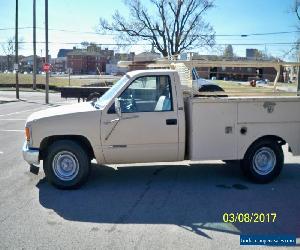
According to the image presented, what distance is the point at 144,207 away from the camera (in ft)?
18.6

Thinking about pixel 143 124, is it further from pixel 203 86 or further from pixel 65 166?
pixel 203 86

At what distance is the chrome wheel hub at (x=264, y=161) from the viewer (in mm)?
6887

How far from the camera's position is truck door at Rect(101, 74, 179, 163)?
21.0ft

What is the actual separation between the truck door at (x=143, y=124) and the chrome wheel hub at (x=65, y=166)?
1.76 feet

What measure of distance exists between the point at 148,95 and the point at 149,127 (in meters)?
0.54

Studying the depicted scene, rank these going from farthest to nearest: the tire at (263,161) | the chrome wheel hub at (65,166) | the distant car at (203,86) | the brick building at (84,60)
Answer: the brick building at (84,60) → the distant car at (203,86) → the tire at (263,161) → the chrome wheel hub at (65,166)

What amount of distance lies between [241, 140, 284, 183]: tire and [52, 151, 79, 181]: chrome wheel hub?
2902 mm

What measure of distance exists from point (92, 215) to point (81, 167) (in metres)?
1.28

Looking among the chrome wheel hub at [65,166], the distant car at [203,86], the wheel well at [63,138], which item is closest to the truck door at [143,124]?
the wheel well at [63,138]

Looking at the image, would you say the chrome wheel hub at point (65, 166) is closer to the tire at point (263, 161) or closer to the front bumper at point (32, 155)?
the front bumper at point (32, 155)

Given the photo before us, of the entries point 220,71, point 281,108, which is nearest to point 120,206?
point 281,108

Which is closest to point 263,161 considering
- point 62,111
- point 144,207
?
point 144,207

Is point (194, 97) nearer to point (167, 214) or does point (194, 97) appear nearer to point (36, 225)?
point (167, 214)

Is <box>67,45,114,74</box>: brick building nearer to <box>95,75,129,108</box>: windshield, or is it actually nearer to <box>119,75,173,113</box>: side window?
<box>95,75,129,108</box>: windshield
